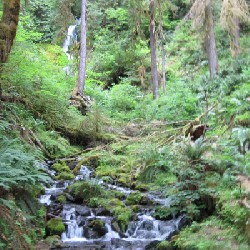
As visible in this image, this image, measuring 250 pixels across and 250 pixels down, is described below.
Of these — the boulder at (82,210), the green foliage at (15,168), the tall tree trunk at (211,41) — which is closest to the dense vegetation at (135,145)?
the green foliage at (15,168)

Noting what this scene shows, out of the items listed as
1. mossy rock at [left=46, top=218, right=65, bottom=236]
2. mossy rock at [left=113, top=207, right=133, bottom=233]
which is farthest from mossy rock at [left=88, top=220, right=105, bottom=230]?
mossy rock at [left=46, top=218, right=65, bottom=236]

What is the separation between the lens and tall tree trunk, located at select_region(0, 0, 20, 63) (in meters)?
7.61

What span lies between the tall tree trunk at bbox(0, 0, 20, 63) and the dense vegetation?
12 centimetres

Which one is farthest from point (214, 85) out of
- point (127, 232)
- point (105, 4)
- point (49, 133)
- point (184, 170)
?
point (105, 4)

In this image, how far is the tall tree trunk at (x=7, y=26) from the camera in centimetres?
761

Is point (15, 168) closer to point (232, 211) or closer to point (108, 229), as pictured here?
point (108, 229)

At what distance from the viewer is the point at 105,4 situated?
30.0 m

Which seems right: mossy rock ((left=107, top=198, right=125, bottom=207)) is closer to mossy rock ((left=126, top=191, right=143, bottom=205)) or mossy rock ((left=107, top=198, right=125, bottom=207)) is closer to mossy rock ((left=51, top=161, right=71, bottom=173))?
mossy rock ((left=126, top=191, right=143, bottom=205))

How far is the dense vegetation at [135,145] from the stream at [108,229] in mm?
218

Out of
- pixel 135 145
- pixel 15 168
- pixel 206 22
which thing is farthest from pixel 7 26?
pixel 206 22

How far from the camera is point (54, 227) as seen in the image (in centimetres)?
693

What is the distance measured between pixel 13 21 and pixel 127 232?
5.19 m

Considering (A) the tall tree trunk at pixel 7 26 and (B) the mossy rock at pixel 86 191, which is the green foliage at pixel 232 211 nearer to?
(B) the mossy rock at pixel 86 191

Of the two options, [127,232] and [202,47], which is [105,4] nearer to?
[202,47]
